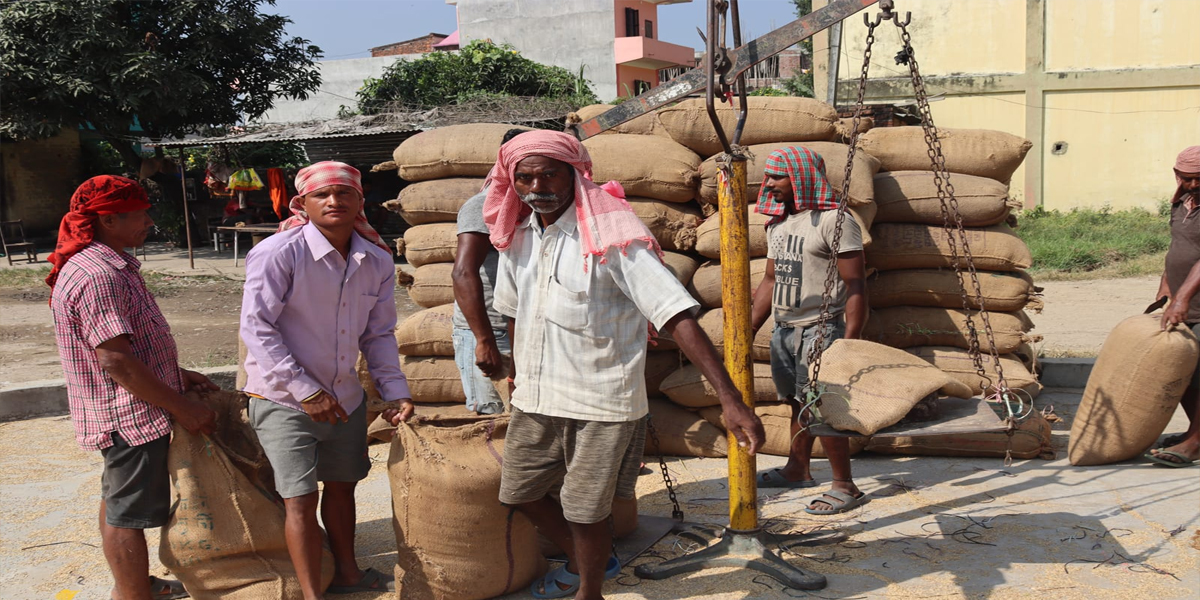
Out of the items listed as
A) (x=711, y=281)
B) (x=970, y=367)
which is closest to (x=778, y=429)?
(x=711, y=281)

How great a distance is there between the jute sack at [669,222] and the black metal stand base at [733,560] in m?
1.97

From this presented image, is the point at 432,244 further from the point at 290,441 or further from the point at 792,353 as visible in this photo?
the point at 290,441

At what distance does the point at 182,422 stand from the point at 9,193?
19972 millimetres

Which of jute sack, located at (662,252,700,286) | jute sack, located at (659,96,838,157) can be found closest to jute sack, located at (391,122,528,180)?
jute sack, located at (659,96,838,157)

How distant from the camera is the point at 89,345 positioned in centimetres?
301

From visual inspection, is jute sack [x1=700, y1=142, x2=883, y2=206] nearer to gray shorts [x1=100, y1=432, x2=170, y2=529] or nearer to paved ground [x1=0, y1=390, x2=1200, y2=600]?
paved ground [x1=0, y1=390, x2=1200, y2=600]

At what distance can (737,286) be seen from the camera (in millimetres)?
3471

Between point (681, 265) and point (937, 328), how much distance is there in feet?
→ 5.03

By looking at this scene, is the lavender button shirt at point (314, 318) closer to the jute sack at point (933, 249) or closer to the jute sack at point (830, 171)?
the jute sack at point (830, 171)

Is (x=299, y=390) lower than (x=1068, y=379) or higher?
higher

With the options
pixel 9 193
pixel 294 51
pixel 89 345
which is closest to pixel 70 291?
pixel 89 345

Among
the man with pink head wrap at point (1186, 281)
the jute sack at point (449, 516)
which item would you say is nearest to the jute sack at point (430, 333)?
the jute sack at point (449, 516)

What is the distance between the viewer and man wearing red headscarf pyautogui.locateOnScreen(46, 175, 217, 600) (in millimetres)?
2973

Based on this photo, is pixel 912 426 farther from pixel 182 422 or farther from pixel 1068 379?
pixel 1068 379
